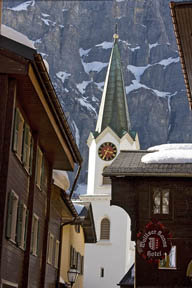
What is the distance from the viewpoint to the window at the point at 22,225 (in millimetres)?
16938

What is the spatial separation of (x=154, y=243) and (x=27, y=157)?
5.70 m

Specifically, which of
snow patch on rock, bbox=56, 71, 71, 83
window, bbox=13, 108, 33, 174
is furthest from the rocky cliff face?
window, bbox=13, 108, 33, 174

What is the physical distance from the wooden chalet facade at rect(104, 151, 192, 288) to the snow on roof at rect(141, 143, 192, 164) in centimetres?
32

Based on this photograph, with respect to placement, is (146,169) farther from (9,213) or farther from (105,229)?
(105,229)

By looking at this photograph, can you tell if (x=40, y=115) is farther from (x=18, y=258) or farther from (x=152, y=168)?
(x=152, y=168)

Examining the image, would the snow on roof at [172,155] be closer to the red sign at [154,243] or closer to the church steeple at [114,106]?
the red sign at [154,243]

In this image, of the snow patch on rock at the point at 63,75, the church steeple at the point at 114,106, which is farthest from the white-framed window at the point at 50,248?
the snow patch on rock at the point at 63,75

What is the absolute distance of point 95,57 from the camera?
149250 millimetres

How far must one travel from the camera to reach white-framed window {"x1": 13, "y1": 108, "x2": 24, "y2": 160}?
15938 mm

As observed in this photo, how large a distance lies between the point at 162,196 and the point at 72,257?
651cm

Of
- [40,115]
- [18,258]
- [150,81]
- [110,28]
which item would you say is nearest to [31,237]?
→ [18,258]

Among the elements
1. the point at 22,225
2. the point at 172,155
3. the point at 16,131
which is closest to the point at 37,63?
the point at 16,131

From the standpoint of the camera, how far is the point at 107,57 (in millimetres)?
147125

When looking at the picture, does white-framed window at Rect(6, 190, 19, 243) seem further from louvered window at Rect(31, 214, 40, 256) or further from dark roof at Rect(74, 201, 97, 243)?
dark roof at Rect(74, 201, 97, 243)
